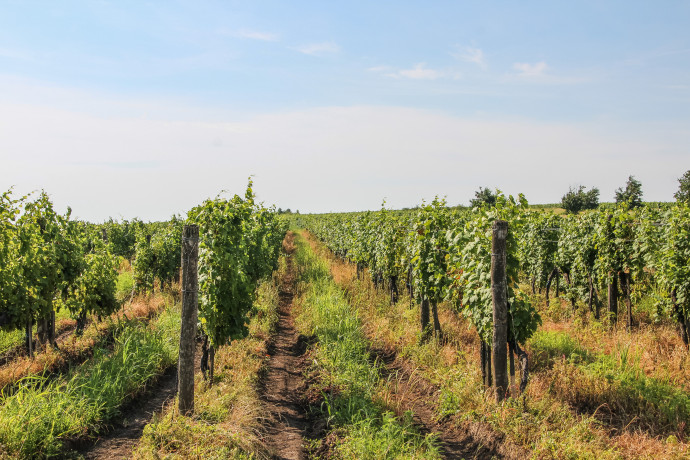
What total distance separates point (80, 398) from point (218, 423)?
Answer: 196 centimetres

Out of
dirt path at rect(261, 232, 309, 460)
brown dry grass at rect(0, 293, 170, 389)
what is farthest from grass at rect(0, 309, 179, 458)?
dirt path at rect(261, 232, 309, 460)

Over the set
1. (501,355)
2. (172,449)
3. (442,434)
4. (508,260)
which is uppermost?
(508,260)

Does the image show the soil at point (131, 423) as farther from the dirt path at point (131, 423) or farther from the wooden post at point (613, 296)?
the wooden post at point (613, 296)

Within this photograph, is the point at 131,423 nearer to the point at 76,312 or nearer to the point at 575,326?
the point at 76,312

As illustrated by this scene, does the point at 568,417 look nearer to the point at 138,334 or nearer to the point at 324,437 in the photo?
the point at 324,437

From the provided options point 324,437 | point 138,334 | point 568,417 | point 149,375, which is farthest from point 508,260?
point 138,334

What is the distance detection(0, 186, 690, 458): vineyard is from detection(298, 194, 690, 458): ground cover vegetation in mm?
37

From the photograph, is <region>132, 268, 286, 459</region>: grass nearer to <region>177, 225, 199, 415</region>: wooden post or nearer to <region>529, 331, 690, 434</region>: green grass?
<region>177, 225, 199, 415</region>: wooden post

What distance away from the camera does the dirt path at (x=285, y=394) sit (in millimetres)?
5301

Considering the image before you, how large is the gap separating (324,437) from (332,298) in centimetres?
614

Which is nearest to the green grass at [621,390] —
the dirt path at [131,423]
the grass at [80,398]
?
the dirt path at [131,423]

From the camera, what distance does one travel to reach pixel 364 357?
25.6 feet

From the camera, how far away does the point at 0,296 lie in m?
6.98

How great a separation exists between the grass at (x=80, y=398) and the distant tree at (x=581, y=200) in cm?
4528
